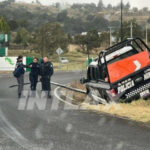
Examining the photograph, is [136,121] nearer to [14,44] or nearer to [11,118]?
[11,118]

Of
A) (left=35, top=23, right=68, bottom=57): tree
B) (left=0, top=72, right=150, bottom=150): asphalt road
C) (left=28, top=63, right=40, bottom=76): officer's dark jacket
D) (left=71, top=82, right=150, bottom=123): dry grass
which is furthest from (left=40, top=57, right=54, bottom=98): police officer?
(left=35, top=23, right=68, bottom=57): tree

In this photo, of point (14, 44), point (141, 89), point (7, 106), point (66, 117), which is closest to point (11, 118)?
point (66, 117)

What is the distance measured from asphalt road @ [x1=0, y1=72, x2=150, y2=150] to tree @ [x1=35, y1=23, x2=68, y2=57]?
76.1 meters

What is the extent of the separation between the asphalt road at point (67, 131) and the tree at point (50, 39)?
250 feet

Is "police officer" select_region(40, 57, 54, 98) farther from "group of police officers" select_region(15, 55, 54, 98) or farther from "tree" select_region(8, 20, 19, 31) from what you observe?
"tree" select_region(8, 20, 19, 31)

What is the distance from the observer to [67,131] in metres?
8.86

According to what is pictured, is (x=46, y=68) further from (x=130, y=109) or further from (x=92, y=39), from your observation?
(x=92, y=39)

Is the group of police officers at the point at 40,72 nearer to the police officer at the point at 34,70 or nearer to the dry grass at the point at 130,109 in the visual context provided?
the police officer at the point at 34,70

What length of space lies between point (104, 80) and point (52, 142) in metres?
6.12

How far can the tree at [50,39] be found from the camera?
8856 cm

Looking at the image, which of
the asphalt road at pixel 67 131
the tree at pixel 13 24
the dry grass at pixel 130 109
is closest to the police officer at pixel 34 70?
the dry grass at pixel 130 109

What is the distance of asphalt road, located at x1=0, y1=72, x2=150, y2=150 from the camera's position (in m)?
7.29

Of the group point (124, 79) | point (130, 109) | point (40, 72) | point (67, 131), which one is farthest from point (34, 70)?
point (67, 131)

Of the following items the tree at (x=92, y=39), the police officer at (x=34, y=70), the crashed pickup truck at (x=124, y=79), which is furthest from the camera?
the tree at (x=92, y=39)
